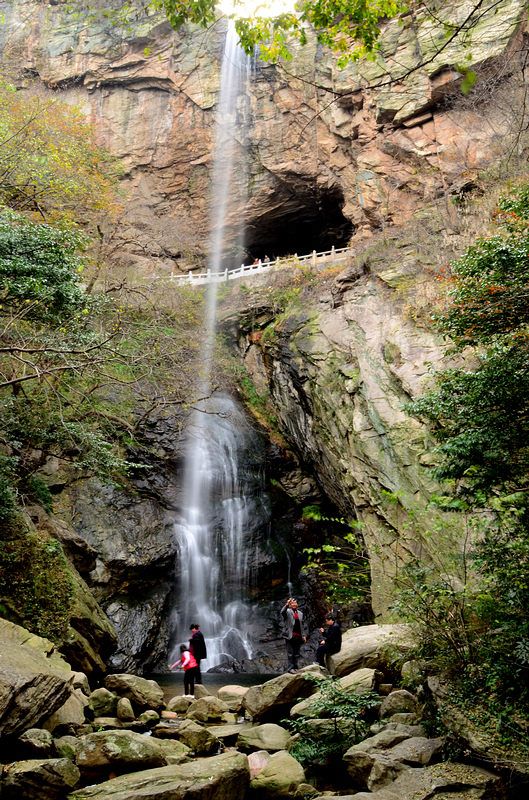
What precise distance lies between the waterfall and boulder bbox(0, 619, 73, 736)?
337 inches

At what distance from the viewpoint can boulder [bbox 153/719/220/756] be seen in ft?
20.3

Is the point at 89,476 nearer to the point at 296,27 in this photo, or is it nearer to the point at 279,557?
the point at 279,557

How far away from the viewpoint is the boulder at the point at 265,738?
20.3ft

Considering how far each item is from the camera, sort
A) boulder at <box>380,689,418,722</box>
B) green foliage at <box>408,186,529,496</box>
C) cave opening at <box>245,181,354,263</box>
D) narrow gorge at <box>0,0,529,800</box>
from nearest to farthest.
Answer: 1. narrow gorge at <box>0,0,529,800</box>
2. green foliage at <box>408,186,529,496</box>
3. boulder at <box>380,689,418,722</box>
4. cave opening at <box>245,181,354,263</box>

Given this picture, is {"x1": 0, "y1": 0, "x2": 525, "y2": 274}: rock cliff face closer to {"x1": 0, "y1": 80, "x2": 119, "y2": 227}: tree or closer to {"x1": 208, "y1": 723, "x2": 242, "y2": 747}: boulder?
{"x1": 0, "y1": 80, "x2": 119, "y2": 227}: tree

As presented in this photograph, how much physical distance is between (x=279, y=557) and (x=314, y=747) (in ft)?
35.2

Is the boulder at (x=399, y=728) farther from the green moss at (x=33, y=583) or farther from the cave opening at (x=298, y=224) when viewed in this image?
the cave opening at (x=298, y=224)

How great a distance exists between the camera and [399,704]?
20.4 ft

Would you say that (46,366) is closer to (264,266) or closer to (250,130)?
(264,266)

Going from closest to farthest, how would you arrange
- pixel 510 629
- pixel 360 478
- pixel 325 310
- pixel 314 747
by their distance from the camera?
pixel 510 629 → pixel 314 747 → pixel 360 478 → pixel 325 310

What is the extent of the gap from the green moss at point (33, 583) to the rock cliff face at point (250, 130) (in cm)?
1304

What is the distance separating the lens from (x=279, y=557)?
16516mm

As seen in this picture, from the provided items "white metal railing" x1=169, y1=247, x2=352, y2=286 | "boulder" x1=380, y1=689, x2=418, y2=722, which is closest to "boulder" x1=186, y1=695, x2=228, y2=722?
"boulder" x1=380, y1=689, x2=418, y2=722

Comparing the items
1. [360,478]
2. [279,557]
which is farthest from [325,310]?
[279,557]
